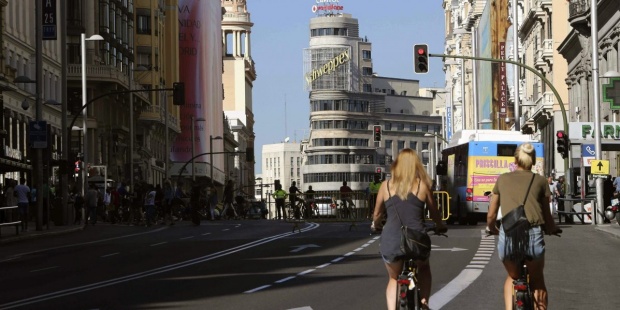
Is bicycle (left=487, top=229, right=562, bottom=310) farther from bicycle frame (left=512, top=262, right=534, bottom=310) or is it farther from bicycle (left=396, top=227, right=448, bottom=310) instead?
bicycle (left=396, top=227, right=448, bottom=310)

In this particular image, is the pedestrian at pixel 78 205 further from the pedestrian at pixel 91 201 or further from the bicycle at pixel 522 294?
the bicycle at pixel 522 294

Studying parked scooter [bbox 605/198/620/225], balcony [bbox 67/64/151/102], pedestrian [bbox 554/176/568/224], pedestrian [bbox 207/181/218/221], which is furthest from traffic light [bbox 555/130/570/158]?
balcony [bbox 67/64/151/102]

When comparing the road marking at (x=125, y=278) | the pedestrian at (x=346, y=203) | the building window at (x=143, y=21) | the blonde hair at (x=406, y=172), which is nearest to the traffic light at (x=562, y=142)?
the pedestrian at (x=346, y=203)

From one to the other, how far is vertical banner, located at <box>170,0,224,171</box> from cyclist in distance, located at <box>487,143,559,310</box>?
402ft

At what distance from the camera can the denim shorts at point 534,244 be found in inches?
502

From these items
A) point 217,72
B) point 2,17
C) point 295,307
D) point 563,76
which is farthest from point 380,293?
point 217,72

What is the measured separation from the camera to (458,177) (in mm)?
53219

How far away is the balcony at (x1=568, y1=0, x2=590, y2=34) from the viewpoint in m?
72.4

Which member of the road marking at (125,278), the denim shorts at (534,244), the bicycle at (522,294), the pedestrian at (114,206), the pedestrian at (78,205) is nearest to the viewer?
the bicycle at (522,294)

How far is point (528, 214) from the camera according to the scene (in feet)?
42.5

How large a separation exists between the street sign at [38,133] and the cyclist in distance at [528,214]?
37.3 metres

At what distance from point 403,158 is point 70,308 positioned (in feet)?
21.6

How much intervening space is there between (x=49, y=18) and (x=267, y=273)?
49.2 metres

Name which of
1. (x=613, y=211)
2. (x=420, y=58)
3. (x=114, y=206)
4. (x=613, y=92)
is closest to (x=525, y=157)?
(x=613, y=211)
